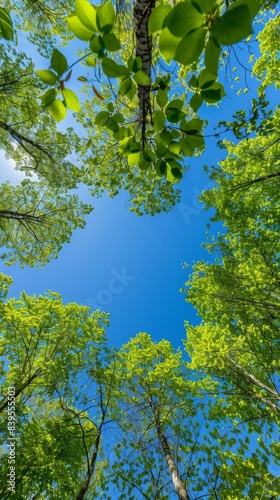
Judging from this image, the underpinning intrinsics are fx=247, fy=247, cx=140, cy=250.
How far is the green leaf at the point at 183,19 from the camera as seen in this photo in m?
0.40

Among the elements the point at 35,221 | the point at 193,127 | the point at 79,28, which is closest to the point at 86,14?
the point at 79,28

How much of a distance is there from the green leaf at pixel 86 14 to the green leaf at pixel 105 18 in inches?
0.5

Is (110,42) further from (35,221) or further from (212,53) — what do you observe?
(35,221)

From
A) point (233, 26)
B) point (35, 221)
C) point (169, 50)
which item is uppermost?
point (35, 221)

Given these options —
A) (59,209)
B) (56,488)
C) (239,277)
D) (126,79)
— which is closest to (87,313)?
(59,209)

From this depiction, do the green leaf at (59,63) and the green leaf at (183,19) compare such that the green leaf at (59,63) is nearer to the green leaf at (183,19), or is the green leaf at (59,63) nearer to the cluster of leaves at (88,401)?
the green leaf at (183,19)

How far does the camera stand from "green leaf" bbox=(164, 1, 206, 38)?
403mm

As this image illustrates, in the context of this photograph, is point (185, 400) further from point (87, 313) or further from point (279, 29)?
point (279, 29)

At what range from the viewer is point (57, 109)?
2.31ft

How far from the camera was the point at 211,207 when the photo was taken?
297 inches

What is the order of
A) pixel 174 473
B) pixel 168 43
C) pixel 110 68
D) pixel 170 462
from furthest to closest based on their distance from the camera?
pixel 170 462
pixel 174 473
pixel 110 68
pixel 168 43

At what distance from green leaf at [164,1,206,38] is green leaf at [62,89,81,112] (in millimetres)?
339

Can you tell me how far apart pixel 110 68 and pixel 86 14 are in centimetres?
11

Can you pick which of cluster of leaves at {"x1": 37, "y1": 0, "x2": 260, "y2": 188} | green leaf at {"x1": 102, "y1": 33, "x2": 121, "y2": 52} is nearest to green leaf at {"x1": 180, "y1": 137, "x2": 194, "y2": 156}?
cluster of leaves at {"x1": 37, "y1": 0, "x2": 260, "y2": 188}
